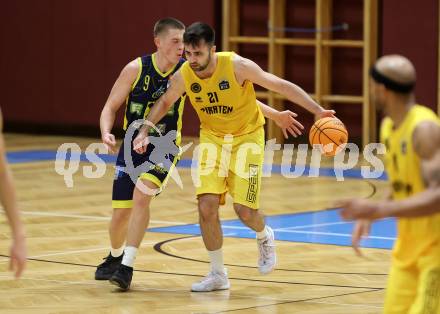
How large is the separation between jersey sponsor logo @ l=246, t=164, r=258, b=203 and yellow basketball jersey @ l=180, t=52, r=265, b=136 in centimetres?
26

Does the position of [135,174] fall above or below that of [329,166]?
above

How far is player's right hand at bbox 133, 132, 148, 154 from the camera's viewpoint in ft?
25.5

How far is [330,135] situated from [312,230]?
290 cm

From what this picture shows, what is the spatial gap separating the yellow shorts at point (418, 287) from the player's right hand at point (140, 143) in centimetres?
300

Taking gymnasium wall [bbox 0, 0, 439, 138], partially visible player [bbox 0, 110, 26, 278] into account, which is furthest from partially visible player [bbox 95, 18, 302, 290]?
gymnasium wall [bbox 0, 0, 439, 138]

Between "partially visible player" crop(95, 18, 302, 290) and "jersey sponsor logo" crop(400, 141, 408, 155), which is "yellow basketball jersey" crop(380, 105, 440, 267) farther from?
"partially visible player" crop(95, 18, 302, 290)

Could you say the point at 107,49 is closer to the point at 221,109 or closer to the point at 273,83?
the point at 221,109

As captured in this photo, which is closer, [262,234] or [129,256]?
[129,256]

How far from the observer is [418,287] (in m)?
4.98

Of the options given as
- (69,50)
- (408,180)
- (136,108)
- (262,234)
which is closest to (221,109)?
(136,108)

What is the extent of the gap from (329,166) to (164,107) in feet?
25.2

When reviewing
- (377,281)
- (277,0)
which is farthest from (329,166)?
(377,281)

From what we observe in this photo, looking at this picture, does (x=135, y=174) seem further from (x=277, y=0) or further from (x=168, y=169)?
(x=277, y=0)

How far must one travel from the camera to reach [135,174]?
8.30m
